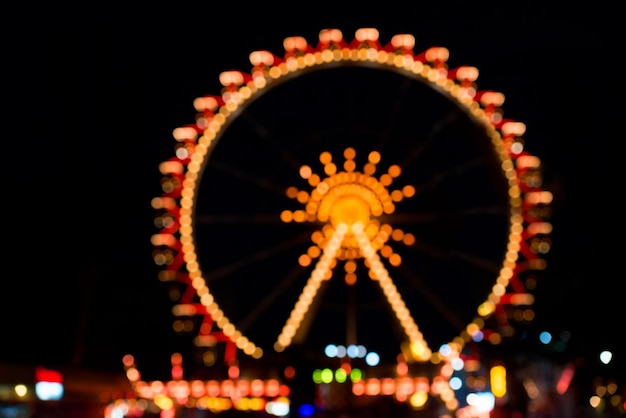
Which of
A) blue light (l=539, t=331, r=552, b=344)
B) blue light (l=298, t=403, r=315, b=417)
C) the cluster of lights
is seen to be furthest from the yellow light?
blue light (l=298, t=403, r=315, b=417)

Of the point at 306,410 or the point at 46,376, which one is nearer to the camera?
the point at 306,410

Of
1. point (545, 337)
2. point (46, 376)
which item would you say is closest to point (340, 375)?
point (46, 376)

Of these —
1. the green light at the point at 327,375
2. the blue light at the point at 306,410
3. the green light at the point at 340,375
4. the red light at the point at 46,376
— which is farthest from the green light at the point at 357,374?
the blue light at the point at 306,410

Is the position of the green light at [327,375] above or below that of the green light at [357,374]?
below

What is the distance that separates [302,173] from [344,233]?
116 centimetres

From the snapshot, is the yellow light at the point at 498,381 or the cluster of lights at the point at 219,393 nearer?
the yellow light at the point at 498,381

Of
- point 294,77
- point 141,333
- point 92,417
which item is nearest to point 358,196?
point 294,77

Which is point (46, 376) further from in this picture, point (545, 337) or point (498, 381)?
point (545, 337)

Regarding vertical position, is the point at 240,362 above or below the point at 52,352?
below

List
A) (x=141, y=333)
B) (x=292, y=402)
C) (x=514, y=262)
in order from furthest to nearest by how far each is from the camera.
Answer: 1. (x=141, y=333)
2. (x=514, y=262)
3. (x=292, y=402)

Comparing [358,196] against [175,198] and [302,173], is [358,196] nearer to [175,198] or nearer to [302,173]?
[302,173]

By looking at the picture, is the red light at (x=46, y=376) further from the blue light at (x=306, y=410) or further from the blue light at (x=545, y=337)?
the blue light at (x=545, y=337)

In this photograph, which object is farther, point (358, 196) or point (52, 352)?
point (52, 352)

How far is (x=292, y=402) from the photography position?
8578 millimetres
